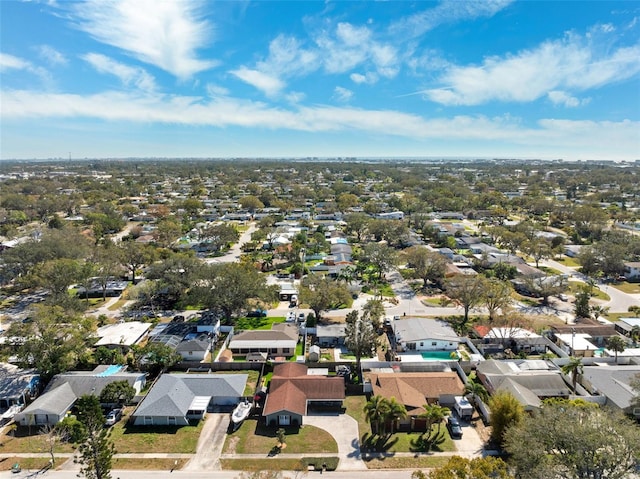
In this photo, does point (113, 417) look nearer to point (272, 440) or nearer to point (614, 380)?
point (272, 440)

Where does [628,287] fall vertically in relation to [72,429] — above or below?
below

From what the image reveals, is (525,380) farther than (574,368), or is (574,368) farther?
(525,380)

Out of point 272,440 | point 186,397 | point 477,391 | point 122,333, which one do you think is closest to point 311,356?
point 272,440

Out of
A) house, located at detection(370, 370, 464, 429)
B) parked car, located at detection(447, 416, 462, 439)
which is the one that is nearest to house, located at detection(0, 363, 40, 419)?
house, located at detection(370, 370, 464, 429)

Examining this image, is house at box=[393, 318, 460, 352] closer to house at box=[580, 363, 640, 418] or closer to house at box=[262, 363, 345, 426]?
house at box=[262, 363, 345, 426]

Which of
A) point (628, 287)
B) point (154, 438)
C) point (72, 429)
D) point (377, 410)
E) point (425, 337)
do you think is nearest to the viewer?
point (72, 429)

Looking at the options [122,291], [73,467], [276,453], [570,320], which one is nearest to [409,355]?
[276,453]

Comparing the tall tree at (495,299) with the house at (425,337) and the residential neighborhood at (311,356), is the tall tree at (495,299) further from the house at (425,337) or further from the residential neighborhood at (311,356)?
the house at (425,337)
